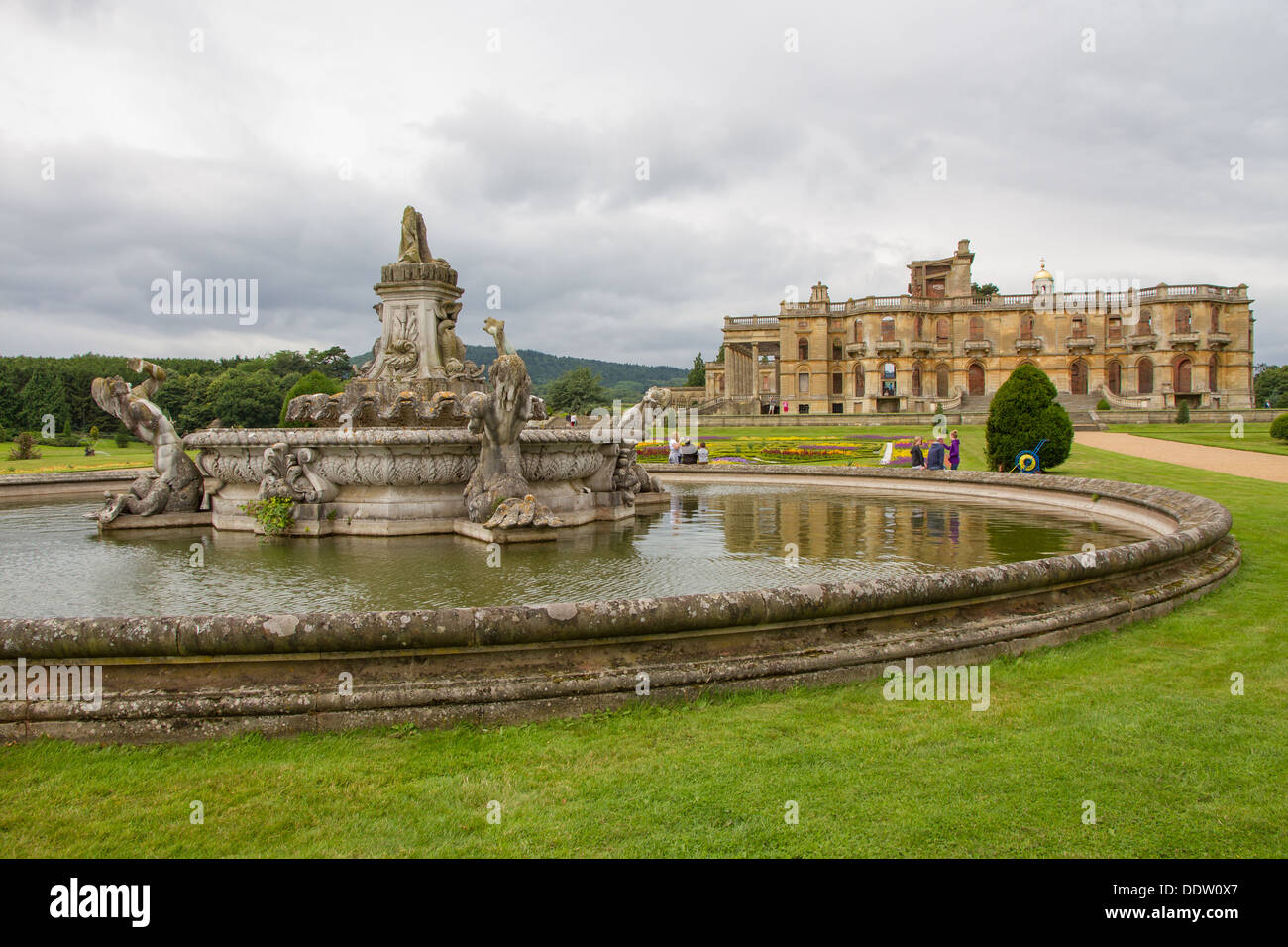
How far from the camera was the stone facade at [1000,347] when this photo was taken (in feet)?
237

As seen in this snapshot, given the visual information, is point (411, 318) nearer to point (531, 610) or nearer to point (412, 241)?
point (412, 241)

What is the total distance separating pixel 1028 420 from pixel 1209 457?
33.7ft

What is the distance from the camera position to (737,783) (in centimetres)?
369

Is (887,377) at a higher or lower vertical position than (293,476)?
higher

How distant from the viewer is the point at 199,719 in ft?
13.7

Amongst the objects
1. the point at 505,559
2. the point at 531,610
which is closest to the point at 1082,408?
the point at 505,559

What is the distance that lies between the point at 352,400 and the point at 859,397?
69.9 meters

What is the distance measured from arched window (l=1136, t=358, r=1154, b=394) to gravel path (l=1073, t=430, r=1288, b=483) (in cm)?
4455

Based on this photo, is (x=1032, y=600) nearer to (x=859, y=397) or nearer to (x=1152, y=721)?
(x=1152, y=721)

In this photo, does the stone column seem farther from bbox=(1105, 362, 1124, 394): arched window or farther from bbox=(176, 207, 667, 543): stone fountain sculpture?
bbox=(1105, 362, 1124, 394): arched window

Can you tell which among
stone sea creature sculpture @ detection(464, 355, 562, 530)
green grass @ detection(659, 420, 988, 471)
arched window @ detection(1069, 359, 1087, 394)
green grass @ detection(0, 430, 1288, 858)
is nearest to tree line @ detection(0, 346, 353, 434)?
green grass @ detection(659, 420, 988, 471)

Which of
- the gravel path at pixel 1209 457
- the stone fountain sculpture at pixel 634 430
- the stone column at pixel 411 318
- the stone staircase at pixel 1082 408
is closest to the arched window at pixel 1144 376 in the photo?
A: the stone staircase at pixel 1082 408

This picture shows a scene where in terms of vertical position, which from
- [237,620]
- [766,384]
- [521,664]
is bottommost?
[521,664]
